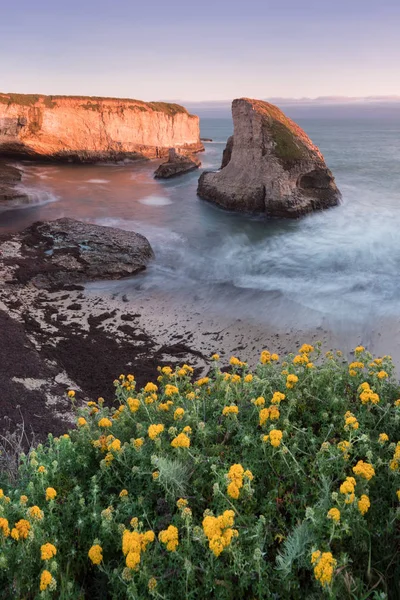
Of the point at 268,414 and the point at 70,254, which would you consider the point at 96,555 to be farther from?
the point at 70,254

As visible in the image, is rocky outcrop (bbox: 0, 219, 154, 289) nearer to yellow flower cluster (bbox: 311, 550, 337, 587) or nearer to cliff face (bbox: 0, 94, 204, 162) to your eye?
yellow flower cluster (bbox: 311, 550, 337, 587)

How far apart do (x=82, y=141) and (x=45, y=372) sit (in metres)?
37.8

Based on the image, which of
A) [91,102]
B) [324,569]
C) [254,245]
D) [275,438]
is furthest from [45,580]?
[91,102]

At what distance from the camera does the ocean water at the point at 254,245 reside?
13016 millimetres

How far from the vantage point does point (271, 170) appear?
22.7 meters

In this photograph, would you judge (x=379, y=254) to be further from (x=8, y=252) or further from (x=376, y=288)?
(x=8, y=252)

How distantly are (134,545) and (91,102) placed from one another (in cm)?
4516

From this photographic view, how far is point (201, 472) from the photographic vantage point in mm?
3295

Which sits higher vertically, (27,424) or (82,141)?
(82,141)

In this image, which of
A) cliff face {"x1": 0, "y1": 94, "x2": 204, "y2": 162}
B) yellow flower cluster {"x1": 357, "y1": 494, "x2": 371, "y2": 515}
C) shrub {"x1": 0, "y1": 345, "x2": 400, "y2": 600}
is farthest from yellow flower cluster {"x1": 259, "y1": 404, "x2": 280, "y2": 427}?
cliff face {"x1": 0, "y1": 94, "x2": 204, "y2": 162}

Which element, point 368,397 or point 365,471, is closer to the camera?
point 365,471

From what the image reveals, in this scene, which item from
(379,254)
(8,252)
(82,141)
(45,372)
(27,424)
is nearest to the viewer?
(27,424)

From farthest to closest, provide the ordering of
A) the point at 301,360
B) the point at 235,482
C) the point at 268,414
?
1. the point at 301,360
2. the point at 268,414
3. the point at 235,482

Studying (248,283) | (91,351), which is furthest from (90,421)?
(248,283)
